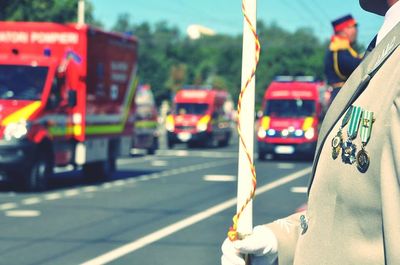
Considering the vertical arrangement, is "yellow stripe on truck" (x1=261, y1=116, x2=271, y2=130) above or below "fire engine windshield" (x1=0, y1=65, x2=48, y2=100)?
below

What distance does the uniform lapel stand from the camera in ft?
7.27

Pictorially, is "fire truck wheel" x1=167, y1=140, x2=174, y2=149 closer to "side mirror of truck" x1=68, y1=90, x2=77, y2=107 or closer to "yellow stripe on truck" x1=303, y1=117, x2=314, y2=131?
"yellow stripe on truck" x1=303, y1=117, x2=314, y2=131

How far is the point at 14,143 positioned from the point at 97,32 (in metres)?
3.79

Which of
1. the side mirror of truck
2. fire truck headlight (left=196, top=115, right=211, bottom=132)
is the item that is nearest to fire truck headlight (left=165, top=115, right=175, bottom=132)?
fire truck headlight (left=196, top=115, right=211, bottom=132)

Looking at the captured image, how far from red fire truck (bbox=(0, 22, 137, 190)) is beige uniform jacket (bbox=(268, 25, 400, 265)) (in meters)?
14.9

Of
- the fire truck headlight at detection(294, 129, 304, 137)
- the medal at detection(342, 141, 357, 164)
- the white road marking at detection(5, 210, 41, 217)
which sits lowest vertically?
the white road marking at detection(5, 210, 41, 217)

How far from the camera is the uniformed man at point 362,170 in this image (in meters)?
2.09

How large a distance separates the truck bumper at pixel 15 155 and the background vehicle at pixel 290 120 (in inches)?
575

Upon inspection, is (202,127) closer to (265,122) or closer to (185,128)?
(185,128)

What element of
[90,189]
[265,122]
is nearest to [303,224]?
[90,189]

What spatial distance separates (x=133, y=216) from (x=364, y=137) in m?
11.5

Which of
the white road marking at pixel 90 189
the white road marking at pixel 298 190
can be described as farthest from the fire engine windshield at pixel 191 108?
the white road marking at pixel 90 189

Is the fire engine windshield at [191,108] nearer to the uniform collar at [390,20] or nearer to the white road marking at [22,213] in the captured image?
the white road marking at [22,213]

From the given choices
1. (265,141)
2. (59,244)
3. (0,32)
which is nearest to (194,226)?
(59,244)
